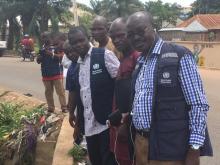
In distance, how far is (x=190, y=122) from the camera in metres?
3.08

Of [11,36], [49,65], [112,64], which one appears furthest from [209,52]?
[112,64]

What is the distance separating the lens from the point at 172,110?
3102 mm

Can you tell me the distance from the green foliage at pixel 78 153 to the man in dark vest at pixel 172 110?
2907 millimetres

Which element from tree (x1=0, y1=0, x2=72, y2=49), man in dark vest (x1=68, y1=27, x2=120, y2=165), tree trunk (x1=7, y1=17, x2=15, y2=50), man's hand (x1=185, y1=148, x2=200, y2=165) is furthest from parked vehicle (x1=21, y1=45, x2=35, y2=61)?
man's hand (x1=185, y1=148, x2=200, y2=165)

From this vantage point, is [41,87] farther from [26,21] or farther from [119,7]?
[119,7]

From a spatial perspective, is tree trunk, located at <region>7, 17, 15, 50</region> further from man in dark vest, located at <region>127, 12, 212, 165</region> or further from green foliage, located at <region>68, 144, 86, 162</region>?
man in dark vest, located at <region>127, 12, 212, 165</region>

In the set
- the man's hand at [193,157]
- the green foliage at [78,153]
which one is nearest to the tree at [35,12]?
the green foliage at [78,153]

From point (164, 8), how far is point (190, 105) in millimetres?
63831

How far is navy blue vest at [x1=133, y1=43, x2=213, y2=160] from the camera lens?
3.10 m

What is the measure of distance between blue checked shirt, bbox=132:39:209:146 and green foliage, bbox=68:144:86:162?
2894 millimetres

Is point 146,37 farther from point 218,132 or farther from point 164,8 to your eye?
point 164,8

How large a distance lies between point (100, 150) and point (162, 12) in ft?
199

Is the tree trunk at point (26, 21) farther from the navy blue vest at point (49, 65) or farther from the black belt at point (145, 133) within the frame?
the black belt at point (145, 133)

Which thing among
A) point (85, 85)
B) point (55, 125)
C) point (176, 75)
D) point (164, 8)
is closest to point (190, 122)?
point (176, 75)
